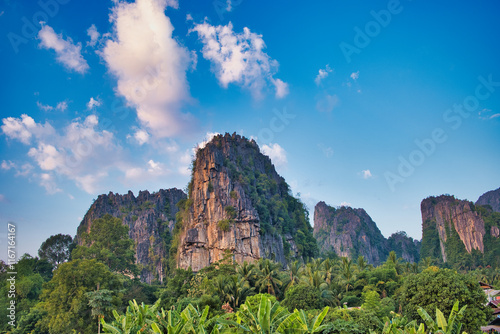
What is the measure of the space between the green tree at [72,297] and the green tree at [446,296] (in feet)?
66.7

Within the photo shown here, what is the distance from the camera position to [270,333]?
8.79 m

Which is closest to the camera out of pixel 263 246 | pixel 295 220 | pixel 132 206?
pixel 263 246

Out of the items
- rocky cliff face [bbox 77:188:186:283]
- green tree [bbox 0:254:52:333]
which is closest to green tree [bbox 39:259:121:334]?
green tree [bbox 0:254:52:333]

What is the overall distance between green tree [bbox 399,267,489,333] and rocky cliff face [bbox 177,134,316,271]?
2455 centimetres

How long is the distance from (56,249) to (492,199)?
137m

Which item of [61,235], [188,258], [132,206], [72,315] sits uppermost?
[132,206]

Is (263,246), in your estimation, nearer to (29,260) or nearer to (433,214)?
(29,260)

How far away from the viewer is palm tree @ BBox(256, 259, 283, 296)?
28109 millimetres

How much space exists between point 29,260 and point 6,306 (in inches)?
526

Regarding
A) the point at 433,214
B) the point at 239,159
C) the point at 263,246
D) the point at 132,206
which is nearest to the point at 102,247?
the point at 263,246

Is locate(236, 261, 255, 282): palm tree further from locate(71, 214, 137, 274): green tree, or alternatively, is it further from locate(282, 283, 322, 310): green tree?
locate(71, 214, 137, 274): green tree

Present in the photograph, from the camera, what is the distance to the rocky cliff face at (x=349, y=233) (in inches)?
3939

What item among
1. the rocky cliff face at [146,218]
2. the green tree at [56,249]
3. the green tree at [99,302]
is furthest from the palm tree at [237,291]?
the rocky cliff face at [146,218]

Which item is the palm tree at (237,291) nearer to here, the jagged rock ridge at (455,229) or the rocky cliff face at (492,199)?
the jagged rock ridge at (455,229)
